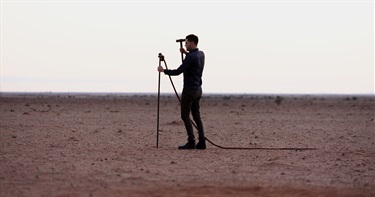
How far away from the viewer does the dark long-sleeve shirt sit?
13.0 meters

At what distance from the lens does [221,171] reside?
1030cm

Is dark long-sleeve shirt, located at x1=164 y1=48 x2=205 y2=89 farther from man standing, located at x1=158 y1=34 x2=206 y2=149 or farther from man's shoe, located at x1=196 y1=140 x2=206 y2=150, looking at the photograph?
man's shoe, located at x1=196 y1=140 x2=206 y2=150

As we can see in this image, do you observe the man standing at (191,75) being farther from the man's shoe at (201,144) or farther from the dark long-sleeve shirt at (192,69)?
the man's shoe at (201,144)

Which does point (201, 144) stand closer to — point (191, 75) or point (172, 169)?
point (191, 75)

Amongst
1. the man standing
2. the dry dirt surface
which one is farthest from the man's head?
the dry dirt surface

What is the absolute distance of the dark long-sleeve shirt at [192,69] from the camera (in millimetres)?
12992

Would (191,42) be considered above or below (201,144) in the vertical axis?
above

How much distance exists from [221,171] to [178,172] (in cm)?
73

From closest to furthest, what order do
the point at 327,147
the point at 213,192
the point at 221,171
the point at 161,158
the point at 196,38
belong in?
→ the point at 213,192, the point at 221,171, the point at 161,158, the point at 196,38, the point at 327,147

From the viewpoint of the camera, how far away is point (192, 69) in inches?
517

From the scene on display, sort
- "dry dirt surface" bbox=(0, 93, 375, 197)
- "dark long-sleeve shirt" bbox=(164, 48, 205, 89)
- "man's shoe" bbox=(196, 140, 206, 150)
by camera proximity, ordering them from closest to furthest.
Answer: "dry dirt surface" bbox=(0, 93, 375, 197) < "dark long-sleeve shirt" bbox=(164, 48, 205, 89) < "man's shoe" bbox=(196, 140, 206, 150)

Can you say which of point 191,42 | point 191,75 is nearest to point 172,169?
point 191,75

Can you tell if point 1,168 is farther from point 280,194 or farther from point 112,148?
point 280,194

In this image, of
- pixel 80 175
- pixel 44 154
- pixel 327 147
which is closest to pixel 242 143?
pixel 327 147
